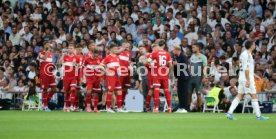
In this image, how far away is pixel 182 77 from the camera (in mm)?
29422

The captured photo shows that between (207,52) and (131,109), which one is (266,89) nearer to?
(207,52)

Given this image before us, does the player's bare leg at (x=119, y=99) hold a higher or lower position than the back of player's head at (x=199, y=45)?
lower

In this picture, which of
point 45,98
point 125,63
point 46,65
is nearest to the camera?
point 125,63

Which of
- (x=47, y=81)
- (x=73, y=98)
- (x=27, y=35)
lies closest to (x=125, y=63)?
(x=73, y=98)

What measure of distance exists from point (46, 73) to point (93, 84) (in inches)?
76.3

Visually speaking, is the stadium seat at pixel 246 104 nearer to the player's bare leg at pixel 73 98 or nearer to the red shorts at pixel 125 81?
the red shorts at pixel 125 81

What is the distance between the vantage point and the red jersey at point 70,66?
29.3 m

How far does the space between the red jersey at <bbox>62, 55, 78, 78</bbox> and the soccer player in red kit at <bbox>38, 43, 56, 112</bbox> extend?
625 mm

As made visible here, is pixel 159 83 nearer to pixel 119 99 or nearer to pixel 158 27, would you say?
pixel 119 99

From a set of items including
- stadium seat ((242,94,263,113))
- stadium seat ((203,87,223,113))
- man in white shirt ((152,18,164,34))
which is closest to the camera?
stadium seat ((242,94,263,113))

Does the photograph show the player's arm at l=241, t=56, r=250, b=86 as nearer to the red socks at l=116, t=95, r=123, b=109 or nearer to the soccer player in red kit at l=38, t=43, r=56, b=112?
the red socks at l=116, t=95, r=123, b=109

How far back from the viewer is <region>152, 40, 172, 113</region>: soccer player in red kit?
91.6 feet

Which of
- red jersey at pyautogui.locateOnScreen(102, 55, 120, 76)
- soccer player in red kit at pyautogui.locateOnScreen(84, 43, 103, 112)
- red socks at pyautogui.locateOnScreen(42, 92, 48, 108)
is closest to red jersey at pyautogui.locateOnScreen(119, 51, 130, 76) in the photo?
red jersey at pyautogui.locateOnScreen(102, 55, 120, 76)

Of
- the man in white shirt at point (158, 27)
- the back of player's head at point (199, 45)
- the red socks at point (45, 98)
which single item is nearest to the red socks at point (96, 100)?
the red socks at point (45, 98)
